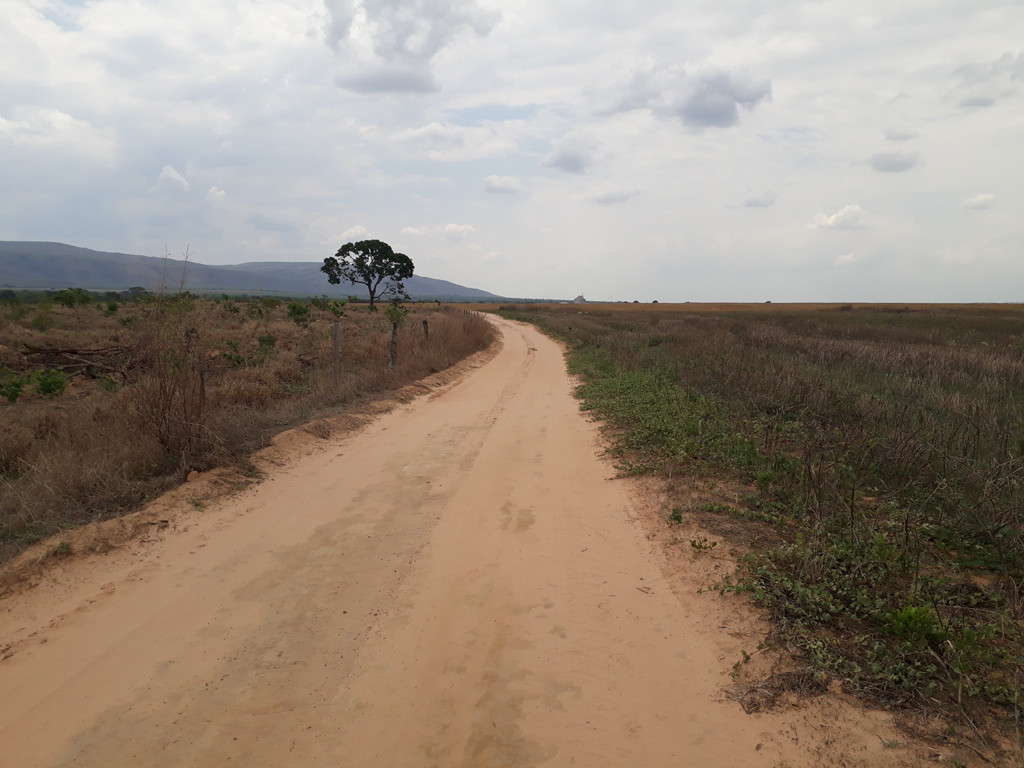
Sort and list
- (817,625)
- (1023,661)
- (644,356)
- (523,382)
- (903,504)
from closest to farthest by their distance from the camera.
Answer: (1023,661) → (817,625) → (903,504) → (523,382) → (644,356)

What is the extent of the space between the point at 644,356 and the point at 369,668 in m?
15.0

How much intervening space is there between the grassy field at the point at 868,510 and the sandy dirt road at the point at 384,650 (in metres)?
0.59

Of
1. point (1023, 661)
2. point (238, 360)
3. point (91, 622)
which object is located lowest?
point (91, 622)

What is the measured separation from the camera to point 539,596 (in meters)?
4.31

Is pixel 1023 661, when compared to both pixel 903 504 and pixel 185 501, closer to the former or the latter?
pixel 903 504

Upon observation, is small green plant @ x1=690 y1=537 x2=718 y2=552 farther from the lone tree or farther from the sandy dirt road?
the lone tree

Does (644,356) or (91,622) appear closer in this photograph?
(91,622)

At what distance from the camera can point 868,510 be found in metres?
5.45

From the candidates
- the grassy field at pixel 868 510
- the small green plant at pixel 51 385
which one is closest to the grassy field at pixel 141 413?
the small green plant at pixel 51 385

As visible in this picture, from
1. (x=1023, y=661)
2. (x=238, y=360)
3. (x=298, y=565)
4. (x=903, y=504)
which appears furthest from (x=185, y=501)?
(x=238, y=360)

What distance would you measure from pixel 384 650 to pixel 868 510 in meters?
4.74

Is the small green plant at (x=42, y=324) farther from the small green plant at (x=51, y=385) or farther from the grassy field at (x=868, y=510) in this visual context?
the grassy field at (x=868, y=510)

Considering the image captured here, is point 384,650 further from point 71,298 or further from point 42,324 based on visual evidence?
point 71,298

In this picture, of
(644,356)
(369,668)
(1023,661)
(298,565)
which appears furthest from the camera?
(644,356)
